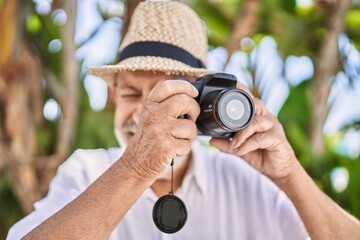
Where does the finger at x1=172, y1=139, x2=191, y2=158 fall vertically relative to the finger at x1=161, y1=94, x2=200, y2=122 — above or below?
below

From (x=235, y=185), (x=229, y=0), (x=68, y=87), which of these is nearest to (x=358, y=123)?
(x=229, y=0)

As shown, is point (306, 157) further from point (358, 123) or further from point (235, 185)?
point (235, 185)

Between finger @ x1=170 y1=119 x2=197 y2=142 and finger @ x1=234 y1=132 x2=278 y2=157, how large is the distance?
22 centimetres

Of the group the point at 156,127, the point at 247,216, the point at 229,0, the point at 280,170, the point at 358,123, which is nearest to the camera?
the point at 156,127

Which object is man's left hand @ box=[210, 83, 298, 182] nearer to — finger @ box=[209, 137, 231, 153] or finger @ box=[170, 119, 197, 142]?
finger @ box=[209, 137, 231, 153]

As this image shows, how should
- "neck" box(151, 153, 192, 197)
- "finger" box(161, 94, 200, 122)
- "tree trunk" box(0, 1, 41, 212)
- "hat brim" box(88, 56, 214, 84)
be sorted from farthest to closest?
1. "tree trunk" box(0, 1, 41, 212)
2. "neck" box(151, 153, 192, 197)
3. "hat brim" box(88, 56, 214, 84)
4. "finger" box(161, 94, 200, 122)

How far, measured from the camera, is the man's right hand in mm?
1104

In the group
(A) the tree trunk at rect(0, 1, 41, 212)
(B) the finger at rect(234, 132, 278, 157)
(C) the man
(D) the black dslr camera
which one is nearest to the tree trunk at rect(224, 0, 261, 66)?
(A) the tree trunk at rect(0, 1, 41, 212)

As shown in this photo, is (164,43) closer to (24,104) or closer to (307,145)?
(24,104)

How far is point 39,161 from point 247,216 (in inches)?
91.8

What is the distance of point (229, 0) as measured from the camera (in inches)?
181

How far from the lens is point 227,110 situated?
1.14 metres

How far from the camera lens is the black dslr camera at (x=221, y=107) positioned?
3.72 feet

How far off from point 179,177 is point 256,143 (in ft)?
0.91
